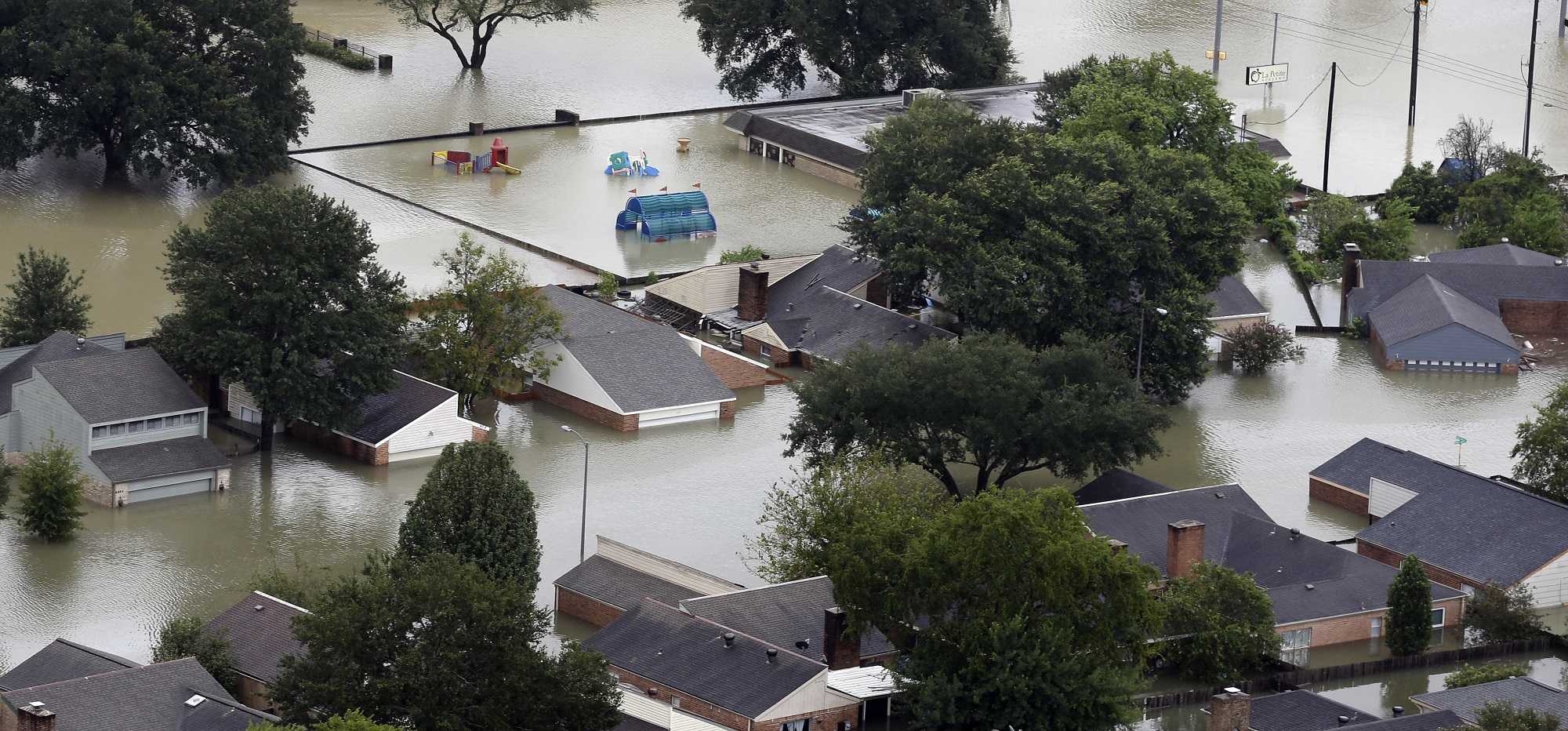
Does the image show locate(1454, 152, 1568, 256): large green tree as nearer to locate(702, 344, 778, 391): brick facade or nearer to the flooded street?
the flooded street

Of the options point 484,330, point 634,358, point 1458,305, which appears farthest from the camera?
point 1458,305

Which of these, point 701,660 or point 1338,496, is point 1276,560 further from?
point 701,660

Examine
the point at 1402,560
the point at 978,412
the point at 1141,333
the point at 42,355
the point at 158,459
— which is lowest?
the point at 1402,560

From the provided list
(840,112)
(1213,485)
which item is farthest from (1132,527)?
(840,112)

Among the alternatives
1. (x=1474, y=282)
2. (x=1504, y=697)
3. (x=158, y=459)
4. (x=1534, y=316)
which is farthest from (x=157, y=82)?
(x=1504, y=697)

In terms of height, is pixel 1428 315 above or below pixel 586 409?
above

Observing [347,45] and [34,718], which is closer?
[34,718]

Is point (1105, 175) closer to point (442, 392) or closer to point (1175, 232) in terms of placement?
point (1175, 232)
